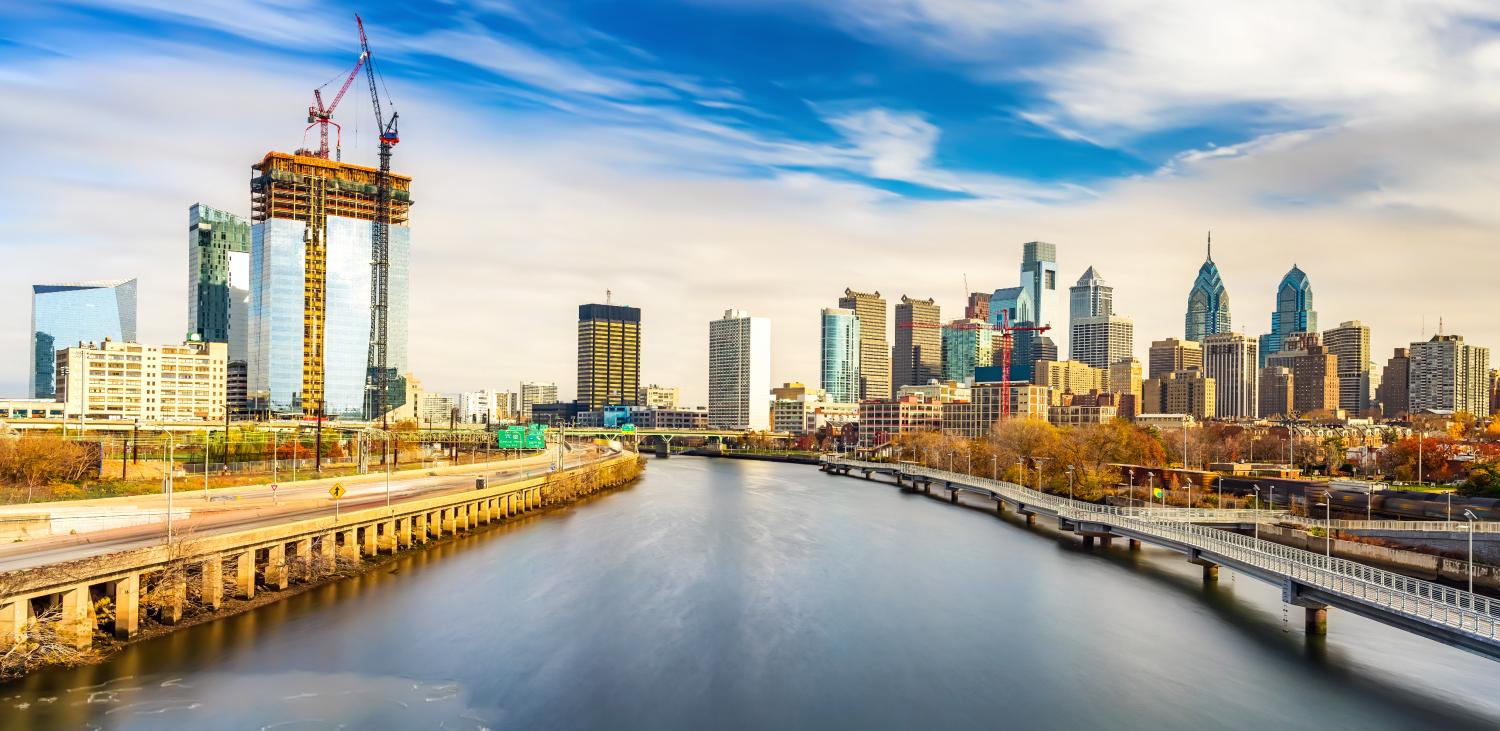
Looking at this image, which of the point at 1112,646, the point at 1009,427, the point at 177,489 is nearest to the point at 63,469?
the point at 177,489

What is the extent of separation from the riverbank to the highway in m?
2.02

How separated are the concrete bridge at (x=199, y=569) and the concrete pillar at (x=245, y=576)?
45mm

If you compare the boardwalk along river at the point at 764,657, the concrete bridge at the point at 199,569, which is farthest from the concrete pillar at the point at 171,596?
the boardwalk along river at the point at 764,657

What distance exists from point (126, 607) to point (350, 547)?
20872 mm

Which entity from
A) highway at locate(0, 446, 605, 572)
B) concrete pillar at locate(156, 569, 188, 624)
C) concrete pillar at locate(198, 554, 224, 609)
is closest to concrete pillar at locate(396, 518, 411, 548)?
highway at locate(0, 446, 605, 572)

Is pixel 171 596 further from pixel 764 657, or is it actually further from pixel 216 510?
pixel 764 657

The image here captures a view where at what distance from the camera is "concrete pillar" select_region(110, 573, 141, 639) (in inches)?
1499

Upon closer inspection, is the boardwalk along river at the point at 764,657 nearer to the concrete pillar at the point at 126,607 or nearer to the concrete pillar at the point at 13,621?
the concrete pillar at the point at 126,607

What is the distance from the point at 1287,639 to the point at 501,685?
37.0m

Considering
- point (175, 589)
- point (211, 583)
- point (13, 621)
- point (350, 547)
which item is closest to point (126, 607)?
point (175, 589)

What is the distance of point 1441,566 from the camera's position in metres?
62.3

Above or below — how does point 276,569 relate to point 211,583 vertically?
below

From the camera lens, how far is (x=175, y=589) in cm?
4100

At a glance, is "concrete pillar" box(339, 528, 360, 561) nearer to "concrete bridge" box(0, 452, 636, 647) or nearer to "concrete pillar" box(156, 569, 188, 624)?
"concrete bridge" box(0, 452, 636, 647)
